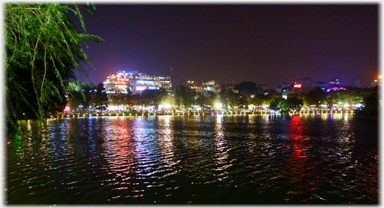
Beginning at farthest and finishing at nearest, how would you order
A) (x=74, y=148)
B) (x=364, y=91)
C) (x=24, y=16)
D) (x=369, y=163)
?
(x=364, y=91) → (x=74, y=148) → (x=369, y=163) → (x=24, y=16)

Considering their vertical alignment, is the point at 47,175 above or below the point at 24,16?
below

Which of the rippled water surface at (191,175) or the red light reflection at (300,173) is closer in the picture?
the rippled water surface at (191,175)

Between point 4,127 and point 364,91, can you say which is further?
point 364,91

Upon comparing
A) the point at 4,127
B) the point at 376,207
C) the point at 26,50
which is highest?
the point at 26,50

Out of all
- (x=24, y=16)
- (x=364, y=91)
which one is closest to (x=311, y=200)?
(x=24, y=16)

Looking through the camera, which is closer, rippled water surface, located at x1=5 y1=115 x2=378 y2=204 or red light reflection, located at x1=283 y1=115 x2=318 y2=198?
rippled water surface, located at x1=5 y1=115 x2=378 y2=204

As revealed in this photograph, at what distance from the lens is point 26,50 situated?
4816mm

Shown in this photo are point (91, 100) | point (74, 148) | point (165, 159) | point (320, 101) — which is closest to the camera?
point (165, 159)

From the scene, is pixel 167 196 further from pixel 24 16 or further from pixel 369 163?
pixel 369 163

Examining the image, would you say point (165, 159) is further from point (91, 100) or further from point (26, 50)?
point (91, 100)

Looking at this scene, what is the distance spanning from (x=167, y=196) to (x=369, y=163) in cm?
1064

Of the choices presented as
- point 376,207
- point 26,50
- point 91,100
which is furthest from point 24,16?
point 91,100

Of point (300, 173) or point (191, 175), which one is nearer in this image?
point (191, 175)

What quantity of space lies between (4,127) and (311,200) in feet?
27.9
